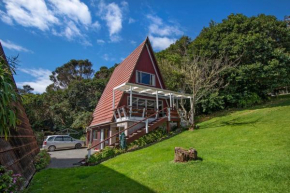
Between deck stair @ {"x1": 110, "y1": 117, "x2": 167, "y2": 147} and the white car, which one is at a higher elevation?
deck stair @ {"x1": 110, "y1": 117, "x2": 167, "y2": 147}

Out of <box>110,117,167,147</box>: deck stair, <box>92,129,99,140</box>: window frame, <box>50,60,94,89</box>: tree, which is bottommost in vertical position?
<box>92,129,99,140</box>: window frame

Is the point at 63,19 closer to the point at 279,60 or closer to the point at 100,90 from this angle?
the point at 279,60

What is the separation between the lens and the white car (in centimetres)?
1952

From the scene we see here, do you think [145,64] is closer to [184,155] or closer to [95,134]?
[95,134]

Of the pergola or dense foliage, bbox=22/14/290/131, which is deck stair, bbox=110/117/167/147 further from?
dense foliage, bbox=22/14/290/131

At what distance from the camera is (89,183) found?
712 centimetres

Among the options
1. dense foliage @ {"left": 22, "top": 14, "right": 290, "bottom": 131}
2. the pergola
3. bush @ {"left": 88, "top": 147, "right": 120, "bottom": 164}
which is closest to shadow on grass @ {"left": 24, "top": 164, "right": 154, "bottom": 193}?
bush @ {"left": 88, "top": 147, "right": 120, "bottom": 164}

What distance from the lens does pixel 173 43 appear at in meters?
31.9

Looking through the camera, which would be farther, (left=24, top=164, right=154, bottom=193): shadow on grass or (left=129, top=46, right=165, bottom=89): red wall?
(left=129, top=46, right=165, bottom=89): red wall

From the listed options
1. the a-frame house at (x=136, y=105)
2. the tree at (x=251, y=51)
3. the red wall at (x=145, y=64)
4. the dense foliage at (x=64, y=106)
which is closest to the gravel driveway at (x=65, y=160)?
the a-frame house at (x=136, y=105)

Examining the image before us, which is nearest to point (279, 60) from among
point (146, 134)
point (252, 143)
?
point (252, 143)

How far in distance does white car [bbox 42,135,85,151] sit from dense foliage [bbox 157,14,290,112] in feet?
41.9

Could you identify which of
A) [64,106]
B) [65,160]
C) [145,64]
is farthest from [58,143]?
[145,64]

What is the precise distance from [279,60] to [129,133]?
17.7m
